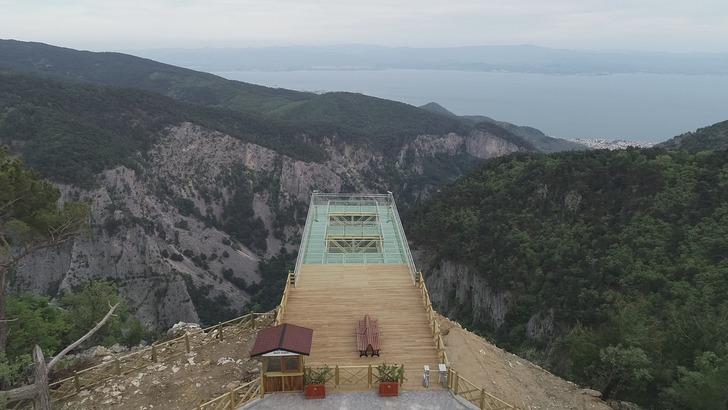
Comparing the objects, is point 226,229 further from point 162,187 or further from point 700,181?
point 700,181

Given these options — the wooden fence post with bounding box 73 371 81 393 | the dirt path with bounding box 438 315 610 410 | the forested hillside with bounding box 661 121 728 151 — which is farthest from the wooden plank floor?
the forested hillside with bounding box 661 121 728 151

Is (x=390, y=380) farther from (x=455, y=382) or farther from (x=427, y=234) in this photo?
(x=427, y=234)

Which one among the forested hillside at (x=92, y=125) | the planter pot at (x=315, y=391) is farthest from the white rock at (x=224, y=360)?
the forested hillside at (x=92, y=125)

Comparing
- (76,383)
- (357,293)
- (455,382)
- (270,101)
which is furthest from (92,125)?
(270,101)

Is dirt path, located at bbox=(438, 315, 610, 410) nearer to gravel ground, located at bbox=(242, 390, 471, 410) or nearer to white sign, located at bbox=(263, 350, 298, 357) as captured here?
gravel ground, located at bbox=(242, 390, 471, 410)

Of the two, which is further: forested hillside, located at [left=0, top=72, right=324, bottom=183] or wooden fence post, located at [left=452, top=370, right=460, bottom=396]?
forested hillside, located at [left=0, top=72, right=324, bottom=183]

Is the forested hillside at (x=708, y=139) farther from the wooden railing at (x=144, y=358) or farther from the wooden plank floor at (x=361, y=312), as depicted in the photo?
the wooden railing at (x=144, y=358)
